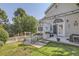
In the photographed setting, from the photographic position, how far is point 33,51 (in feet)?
11.6

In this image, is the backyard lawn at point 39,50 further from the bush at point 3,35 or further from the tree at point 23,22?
the tree at point 23,22

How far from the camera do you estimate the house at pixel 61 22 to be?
349 centimetres

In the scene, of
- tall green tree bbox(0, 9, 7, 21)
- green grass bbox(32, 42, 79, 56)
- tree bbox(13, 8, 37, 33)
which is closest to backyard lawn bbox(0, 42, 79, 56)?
green grass bbox(32, 42, 79, 56)

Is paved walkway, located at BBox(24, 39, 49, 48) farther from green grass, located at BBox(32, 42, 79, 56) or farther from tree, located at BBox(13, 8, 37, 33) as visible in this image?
tree, located at BBox(13, 8, 37, 33)

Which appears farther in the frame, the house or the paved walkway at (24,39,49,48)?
the paved walkway at (24,39,49,48)

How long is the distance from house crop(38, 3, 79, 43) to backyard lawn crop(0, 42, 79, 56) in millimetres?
161

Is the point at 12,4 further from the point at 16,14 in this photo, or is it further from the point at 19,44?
the point at 19,44

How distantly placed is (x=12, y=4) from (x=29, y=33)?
59 centimetres

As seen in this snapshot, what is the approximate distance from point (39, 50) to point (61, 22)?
0.63 metres

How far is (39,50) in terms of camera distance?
139 inches

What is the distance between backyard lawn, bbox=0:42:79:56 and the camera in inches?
137

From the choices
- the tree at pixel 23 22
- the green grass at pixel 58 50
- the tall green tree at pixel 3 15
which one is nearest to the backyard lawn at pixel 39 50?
the green grass at pixel 58 50

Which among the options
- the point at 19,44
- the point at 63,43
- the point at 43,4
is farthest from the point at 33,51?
the point at 43,4

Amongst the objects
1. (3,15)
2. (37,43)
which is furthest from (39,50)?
(3,15)
